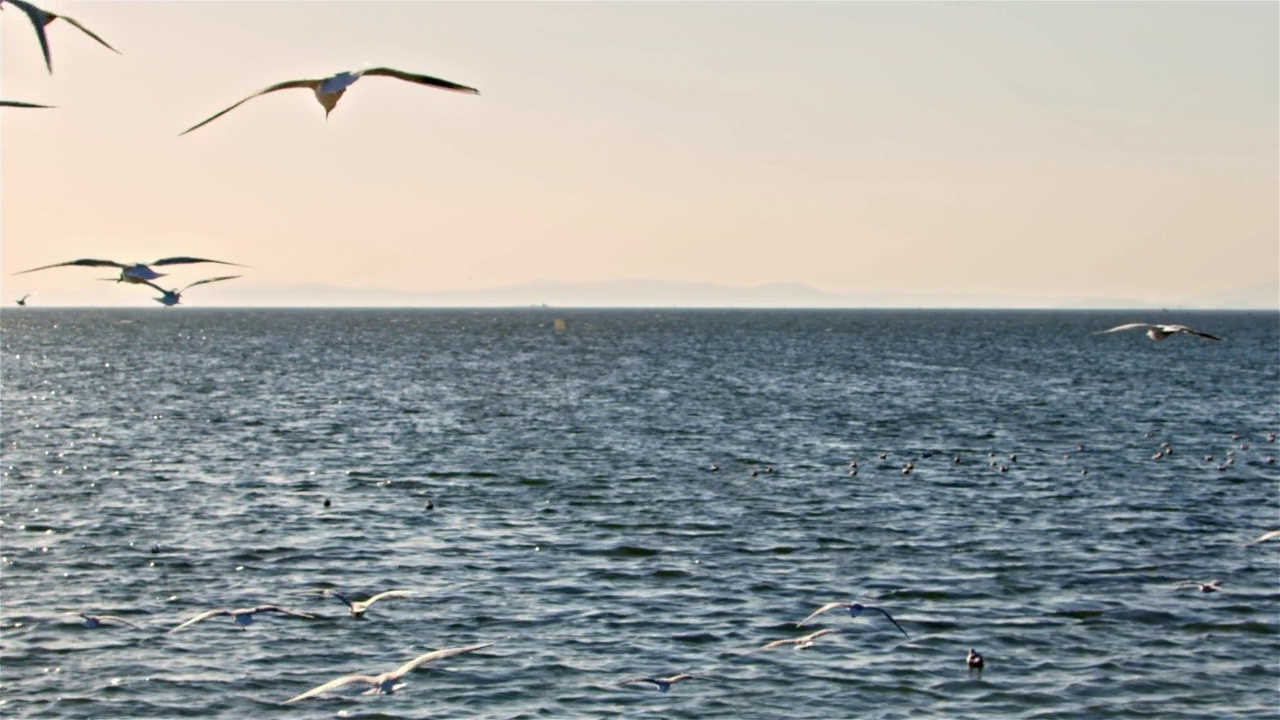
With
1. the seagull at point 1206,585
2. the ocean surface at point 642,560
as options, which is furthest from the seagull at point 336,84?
the seagull at point 1206,585

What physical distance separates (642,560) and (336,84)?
24657mm

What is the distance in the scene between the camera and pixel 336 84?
8977mm

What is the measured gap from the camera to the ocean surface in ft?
76.9

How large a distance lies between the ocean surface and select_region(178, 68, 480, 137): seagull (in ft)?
48.5

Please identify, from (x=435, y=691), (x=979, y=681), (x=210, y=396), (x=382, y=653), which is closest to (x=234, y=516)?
(x=382, y=653)

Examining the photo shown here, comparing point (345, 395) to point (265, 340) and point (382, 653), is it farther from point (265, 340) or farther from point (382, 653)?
point (265, 340)

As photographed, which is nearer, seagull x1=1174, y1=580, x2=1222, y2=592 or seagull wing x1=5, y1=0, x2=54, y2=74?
seagull wing x1=5, y1=0, x2=54, y2=74

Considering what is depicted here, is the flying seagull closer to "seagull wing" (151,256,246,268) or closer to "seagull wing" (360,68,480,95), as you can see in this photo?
"seagull wing" (151,256,246,268)

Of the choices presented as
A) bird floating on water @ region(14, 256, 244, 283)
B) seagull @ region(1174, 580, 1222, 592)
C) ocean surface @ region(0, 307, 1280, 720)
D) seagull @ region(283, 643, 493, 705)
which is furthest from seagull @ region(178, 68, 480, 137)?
seagull @ region(1174, 580, 1222, 592)

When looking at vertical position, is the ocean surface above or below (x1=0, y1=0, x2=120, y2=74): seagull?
below

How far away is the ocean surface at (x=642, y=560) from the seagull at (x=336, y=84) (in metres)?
14.8

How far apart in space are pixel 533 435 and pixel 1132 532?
31.1 m

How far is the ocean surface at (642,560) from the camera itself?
76.9 ft

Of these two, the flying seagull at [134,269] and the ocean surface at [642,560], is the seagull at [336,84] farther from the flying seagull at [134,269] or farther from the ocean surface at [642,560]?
the ocean surface at [642,560]
